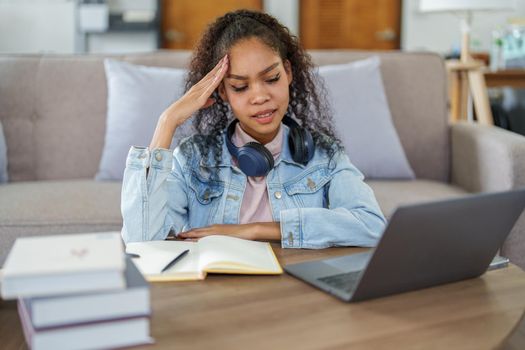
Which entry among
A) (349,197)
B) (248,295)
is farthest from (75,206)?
(248,295)

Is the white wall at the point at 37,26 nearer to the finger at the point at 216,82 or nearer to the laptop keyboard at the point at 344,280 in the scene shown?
the finger at the point at 216,82

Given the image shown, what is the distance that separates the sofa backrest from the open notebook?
135 centimetres

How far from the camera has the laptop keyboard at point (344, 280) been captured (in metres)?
0.97

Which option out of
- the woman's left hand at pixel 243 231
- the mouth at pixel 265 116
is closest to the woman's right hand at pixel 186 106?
the mouth at pixel 265 116

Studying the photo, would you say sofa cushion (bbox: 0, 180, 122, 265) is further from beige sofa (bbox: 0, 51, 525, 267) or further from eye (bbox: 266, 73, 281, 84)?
eye (bbox: 266, 73, 281, 84)

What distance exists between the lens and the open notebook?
1.02 meters

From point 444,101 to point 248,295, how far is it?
176 centimetres

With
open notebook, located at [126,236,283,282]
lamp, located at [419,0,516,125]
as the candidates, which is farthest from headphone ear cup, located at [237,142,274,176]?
lamp, located at [419,0,516,125]

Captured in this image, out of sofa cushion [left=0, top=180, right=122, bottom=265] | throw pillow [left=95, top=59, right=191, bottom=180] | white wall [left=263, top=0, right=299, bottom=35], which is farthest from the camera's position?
white wall [left=263, top=0, right=299, bottom=35]

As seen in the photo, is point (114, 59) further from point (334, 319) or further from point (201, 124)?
point (334, 319)

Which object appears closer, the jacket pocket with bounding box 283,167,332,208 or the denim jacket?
the denim jacket

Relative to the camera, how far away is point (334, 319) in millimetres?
874

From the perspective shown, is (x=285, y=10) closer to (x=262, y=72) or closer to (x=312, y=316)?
(x=262, y=72)

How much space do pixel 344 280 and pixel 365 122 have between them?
1366 mm
